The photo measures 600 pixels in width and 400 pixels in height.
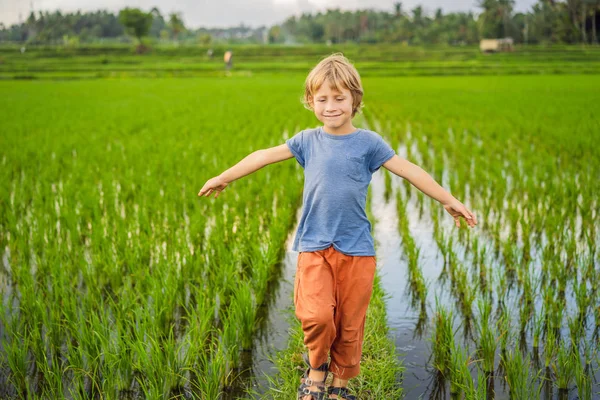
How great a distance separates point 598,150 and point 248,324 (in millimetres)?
5113

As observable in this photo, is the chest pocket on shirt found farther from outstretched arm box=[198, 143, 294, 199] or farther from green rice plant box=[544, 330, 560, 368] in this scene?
green rice plant box=[544, 330, 560, 368]

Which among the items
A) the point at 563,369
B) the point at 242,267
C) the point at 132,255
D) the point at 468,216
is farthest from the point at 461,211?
the point at 132,255

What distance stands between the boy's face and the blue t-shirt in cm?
6

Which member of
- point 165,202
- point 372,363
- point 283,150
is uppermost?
point 283,150

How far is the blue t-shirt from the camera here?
189cm

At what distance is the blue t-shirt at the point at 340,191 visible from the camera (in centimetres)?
189

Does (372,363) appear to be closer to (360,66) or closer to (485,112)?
(485,112)

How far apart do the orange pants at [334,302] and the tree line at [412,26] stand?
4443 centimetres

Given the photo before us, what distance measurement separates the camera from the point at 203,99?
1484 centimetres

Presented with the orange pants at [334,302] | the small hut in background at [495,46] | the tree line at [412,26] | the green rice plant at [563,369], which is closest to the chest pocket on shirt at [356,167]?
the orange pants at [334,302]

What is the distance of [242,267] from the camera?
3.34 metres

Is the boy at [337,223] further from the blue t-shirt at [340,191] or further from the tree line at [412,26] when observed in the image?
the tree line at [412,26]

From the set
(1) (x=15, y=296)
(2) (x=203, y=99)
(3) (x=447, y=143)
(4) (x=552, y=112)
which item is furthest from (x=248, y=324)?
(2) (x=203, y=99)

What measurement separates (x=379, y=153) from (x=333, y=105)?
0.69 feet
